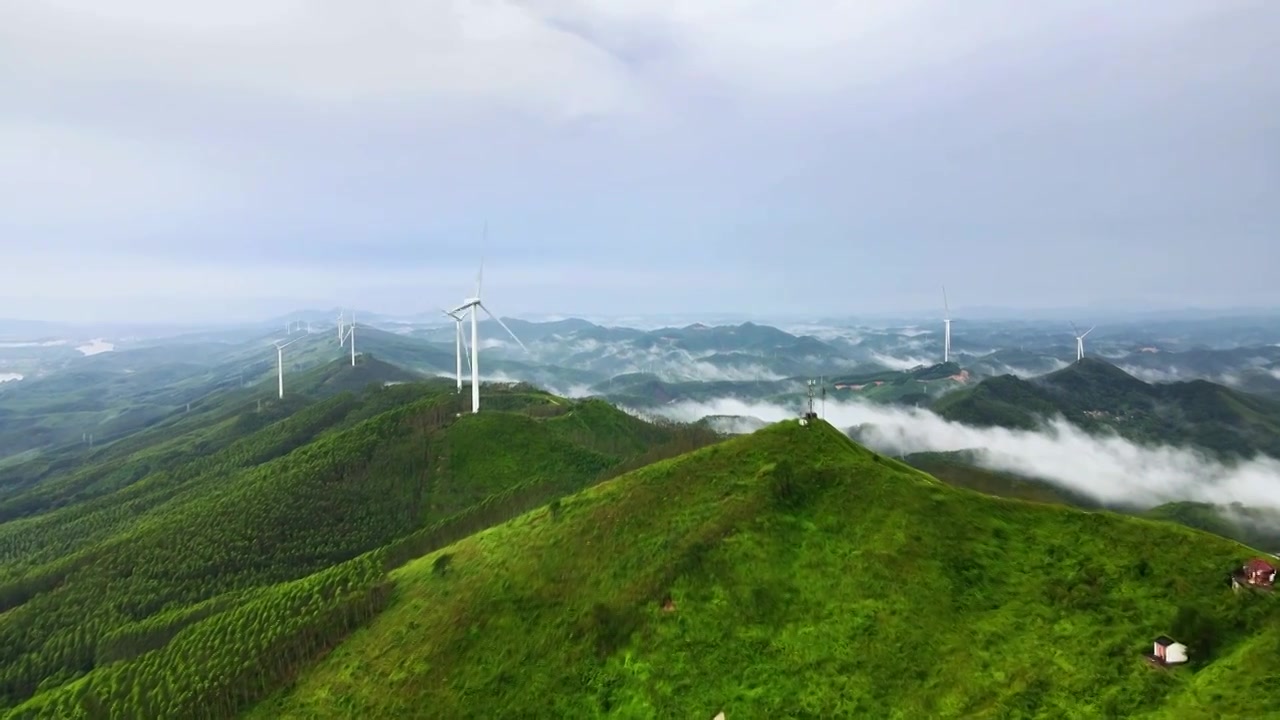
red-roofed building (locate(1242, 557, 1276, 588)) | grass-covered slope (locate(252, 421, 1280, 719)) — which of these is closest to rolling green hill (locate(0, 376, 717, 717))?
grass-covered slope (locate(252, 421, 1280, 719))

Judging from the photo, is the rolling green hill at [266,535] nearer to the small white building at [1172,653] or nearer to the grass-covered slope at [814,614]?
the grass-covered slope at [814,614]

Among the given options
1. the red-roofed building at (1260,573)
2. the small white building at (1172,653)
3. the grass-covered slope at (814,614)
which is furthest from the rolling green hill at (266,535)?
the red-roofed building at (1260,573)

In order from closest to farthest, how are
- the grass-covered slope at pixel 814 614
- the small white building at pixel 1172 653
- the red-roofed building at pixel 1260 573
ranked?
the small white building at pixel 1172 653 < the grass-covered slope at pixel 814 614 < the red-roofed building at pixel 1260 573

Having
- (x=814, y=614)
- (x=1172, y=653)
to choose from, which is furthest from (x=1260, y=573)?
(x=814, y=614)

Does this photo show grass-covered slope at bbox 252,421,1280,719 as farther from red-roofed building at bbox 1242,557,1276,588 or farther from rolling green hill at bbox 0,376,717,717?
rolling green hill at bbox 0,376,717,717

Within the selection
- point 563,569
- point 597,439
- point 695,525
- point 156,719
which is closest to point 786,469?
point 695,525

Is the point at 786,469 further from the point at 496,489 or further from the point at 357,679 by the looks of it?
the point at 496,489

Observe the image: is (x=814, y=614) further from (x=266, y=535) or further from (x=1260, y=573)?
(x=266, y=535)
